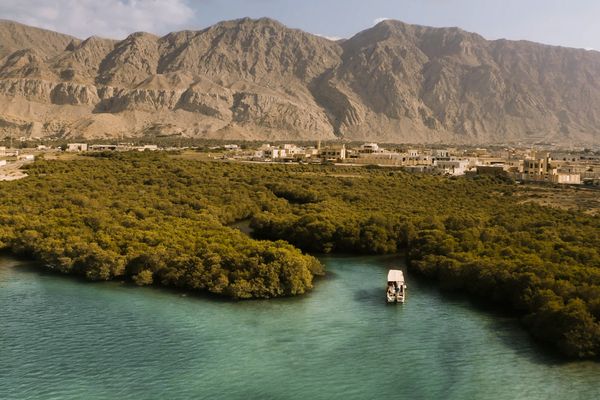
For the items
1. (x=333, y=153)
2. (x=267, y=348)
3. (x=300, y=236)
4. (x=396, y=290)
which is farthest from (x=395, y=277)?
(x=333, y=153)

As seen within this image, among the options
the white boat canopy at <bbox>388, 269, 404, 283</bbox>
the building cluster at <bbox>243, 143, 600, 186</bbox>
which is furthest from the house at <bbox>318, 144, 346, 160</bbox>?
the white boat canopy at <bbox>388, 269, 404, 283</bbox>

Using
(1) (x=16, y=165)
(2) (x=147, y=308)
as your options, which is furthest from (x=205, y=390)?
(1) (x=16, y=165)

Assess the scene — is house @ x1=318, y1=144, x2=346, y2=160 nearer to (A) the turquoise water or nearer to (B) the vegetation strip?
(B) the vegetation strip

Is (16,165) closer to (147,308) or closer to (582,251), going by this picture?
(147,308)

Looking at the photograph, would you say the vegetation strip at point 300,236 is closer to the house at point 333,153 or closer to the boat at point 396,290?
the boat at point 396,290

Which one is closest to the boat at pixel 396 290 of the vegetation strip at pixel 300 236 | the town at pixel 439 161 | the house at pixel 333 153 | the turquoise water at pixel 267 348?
the turquoise water at pixel 267 348

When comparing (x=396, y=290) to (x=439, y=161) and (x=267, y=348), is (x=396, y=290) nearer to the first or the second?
(x=267, y=348)
